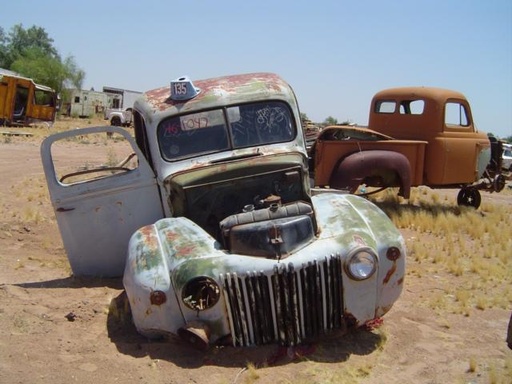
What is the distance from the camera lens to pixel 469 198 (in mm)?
11500

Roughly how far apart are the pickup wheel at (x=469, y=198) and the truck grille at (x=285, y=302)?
27.2ft

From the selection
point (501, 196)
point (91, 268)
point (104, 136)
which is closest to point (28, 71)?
point (104, 136)

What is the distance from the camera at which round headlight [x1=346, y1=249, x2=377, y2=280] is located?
13.0ft

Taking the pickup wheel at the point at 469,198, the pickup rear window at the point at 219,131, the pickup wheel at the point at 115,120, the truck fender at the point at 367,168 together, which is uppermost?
the pickup rear window at the point at 219,131

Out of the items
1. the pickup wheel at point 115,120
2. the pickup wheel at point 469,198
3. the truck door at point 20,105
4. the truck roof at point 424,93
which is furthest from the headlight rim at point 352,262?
the pickup wheel at point 115,120

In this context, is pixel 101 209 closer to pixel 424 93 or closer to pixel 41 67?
pixel 424 93

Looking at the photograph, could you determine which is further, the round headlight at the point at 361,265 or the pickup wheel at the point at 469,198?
the pickup wheel at the point at 469,198

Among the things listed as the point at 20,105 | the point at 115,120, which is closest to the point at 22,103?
the point at 20,105

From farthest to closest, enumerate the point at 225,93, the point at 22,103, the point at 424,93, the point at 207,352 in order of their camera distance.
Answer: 1. the point at 22,103
2. the point at 424,93
3. the point at 225,93
4. the point at 207,352

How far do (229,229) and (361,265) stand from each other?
0.99m

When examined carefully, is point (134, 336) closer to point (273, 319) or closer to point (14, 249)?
point (273, 319)

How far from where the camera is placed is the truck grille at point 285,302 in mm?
3855

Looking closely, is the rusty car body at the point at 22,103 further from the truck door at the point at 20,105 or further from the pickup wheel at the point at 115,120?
the pickup wheel at the point at 115,120

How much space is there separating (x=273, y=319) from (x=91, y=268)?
2279mm
